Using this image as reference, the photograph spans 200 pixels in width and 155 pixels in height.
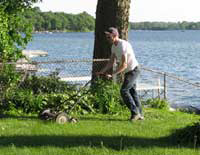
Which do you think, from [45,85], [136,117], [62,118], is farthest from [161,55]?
[62,118]

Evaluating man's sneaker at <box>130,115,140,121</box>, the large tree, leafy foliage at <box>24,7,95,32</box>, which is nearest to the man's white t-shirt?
man's sneaker at <box>130,115,140,121</box>

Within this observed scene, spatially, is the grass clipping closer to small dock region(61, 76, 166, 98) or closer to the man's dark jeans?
the man's dark jeans

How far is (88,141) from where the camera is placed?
26.5ft

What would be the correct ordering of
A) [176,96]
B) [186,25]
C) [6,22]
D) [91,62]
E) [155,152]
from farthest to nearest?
[186,25]
[176,96]
[91,62]
[6,22]
[155,152]

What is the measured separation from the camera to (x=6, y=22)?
12.0 meters

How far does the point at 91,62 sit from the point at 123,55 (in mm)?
3028

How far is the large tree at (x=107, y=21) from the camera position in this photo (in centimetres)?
1235

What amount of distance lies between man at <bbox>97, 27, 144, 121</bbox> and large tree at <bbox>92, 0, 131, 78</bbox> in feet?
7.22

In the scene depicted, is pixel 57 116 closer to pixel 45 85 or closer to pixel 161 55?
pixel 45 85

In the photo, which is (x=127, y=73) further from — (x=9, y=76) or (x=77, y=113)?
(x=9, y=76)

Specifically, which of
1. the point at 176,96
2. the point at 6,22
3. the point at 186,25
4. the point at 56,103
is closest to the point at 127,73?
the point at 56,103

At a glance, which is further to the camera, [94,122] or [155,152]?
[94,122]

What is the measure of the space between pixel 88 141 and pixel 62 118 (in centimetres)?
168

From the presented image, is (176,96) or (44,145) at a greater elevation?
(44,145)
